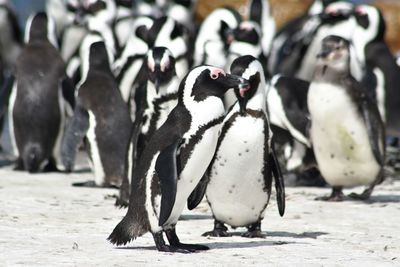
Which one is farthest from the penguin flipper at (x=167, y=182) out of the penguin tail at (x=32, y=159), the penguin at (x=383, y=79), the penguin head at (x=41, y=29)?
the penguin at (x=383, y=79)

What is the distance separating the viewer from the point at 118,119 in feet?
30.2

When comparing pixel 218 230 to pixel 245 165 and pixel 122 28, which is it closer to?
pixel 245 165

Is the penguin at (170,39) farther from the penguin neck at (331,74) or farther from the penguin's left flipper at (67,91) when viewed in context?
the penguin neck at (331,74)

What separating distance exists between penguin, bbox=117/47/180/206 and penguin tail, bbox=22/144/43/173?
2.62 meters

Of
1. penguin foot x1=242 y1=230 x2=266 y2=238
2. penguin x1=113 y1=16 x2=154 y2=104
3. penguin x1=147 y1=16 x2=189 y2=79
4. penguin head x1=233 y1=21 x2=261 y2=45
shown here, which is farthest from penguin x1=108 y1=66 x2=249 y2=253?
penguin head x1=233 y1=21 x2=261 y2=45

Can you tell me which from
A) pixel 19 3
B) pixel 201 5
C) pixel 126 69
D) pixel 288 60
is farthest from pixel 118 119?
pixel 19 3

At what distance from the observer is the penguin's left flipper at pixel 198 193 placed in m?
6.50

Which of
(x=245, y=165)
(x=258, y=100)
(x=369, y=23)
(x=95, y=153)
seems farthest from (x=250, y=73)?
(x=369, y=23)

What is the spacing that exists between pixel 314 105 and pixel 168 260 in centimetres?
307

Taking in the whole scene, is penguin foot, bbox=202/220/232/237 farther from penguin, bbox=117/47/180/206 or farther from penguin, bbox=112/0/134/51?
penguin, bbox=112/0/134/51

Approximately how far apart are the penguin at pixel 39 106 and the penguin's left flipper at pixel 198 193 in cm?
412

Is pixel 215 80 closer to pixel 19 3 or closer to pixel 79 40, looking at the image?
pixel 79 40

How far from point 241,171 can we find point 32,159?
4.29 metres

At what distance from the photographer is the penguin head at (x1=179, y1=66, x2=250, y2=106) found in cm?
597
